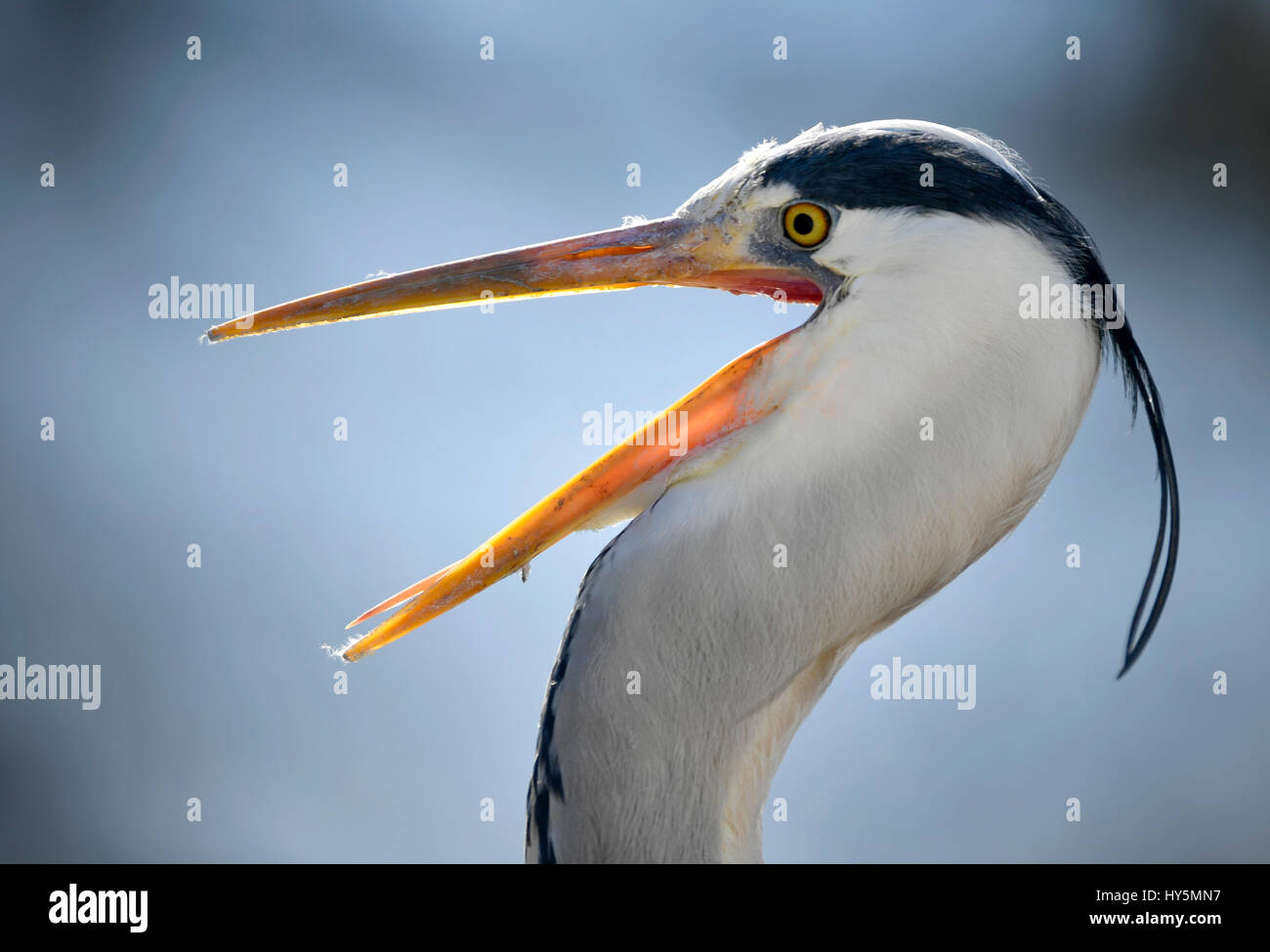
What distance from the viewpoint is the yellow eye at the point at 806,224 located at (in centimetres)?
89

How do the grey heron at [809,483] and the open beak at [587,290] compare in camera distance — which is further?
the open beak at [587,290]

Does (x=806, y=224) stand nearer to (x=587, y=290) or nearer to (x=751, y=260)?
(x=751, y=260)

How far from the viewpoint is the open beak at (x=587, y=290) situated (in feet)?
2.99

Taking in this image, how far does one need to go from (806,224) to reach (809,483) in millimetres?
232

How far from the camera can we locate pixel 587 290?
97 cm

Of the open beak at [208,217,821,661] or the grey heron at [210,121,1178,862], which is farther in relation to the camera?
the open beak at [208,217,821,661]

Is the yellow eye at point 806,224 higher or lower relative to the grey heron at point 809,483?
higher

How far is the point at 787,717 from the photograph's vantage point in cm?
87

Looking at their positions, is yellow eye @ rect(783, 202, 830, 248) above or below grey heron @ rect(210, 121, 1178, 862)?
above

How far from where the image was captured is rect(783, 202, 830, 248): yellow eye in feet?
2.92

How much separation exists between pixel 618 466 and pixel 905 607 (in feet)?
0.86

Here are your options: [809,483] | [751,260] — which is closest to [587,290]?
[751,260]
